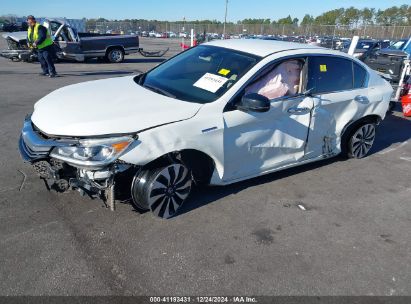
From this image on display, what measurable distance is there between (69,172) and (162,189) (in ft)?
2.80

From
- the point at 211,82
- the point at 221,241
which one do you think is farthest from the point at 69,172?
the point at 211,82

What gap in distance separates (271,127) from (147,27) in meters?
70.2

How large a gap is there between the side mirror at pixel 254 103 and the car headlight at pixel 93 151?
4.08 ft

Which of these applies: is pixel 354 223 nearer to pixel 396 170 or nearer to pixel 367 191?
pixel 367 191

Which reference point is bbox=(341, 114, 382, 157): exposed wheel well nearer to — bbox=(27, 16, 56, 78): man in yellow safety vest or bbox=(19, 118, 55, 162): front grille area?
bbox=(19, 118, 55, 162): front grille area

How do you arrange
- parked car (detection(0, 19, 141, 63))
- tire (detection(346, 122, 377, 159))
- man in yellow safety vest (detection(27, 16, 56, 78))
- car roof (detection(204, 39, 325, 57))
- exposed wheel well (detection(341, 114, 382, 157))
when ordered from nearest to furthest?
car roof (detection(204, 39, 325, 57)) < exposed wheel well (detection(341, 114, 382, 157)) < tire (detection(346, 122, 377, 159)) < man in yellow safety vest (detection(27, 16, 56, 78)) < parked car (detection(0, 19, 141, 63))

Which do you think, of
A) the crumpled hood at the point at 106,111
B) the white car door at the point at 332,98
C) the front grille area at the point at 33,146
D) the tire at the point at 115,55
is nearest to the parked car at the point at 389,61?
the white car door at the point at 332,98

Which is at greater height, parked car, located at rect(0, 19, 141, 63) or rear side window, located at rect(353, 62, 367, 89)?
rear side window, located at rect(353, 62, 367, 89)

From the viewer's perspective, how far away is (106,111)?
3260mm

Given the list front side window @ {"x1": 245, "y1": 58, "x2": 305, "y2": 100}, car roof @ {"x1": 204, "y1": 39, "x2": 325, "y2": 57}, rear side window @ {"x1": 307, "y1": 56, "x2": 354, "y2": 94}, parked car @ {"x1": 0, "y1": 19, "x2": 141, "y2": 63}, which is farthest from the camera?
parked car @ {"x1": 0, "y1": 19, "x2": 141, "y2": 63}

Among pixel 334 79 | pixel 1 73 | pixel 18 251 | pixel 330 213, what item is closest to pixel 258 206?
pixel 330 213

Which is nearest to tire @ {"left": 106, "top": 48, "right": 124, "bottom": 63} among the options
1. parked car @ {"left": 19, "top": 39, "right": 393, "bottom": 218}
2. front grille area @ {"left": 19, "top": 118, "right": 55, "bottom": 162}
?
parked car @ {"left": 19, "top": 39, "right": 393, "bottom": 218}

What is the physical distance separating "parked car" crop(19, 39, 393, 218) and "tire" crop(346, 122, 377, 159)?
25 cm

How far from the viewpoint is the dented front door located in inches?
145
